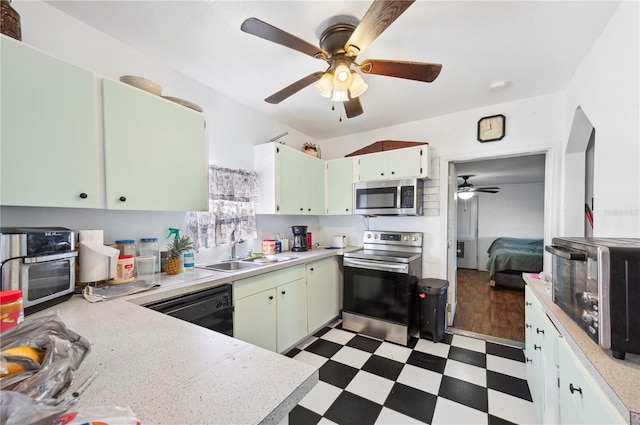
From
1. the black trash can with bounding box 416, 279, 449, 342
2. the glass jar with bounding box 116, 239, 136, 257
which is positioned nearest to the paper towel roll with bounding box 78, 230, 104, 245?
the glass jar with bounding box 116, 239, 136, 257

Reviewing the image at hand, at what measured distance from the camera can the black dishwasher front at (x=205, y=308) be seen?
1.41m

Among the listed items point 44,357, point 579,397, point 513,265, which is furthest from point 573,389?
point 513,265

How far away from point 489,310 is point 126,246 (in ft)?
13.2

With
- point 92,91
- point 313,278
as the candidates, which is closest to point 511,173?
point 313,278

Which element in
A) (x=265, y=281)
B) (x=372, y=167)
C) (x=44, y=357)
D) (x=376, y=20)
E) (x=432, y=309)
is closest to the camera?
(x=44, y=357)

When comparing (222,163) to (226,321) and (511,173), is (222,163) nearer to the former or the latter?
(226,321)

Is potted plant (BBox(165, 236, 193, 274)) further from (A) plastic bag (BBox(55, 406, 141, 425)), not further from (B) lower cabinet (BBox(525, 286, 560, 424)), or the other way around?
(B) lower cabinet (BBox(525, 286, 560, 424))

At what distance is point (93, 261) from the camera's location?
4.44 feet

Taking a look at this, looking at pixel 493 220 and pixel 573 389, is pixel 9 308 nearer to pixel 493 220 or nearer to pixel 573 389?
pixel 573 389

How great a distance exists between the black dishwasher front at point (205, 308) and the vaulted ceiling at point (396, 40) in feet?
5.24

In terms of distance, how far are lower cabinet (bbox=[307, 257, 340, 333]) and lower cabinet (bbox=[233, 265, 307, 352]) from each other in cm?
10

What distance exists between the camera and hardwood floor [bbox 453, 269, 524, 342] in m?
2.80

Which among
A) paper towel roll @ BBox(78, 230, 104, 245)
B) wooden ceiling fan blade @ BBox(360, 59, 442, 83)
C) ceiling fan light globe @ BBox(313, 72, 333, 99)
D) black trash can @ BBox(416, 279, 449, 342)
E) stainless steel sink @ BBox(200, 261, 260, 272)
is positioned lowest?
black trash can @ BBox(416, 279, 449, 342)

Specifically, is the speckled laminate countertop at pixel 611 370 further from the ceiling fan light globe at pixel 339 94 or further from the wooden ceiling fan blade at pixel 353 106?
the wooden ceiling fan blade at pixel 353 106
